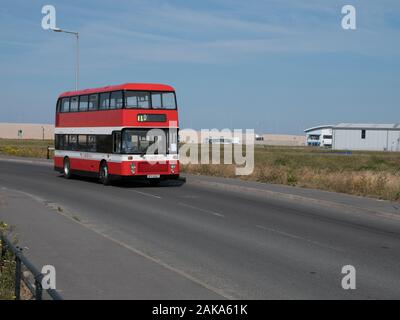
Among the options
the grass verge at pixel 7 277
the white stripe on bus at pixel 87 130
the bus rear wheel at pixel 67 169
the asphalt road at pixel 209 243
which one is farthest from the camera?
the bus rear wheel at pixel 67 169

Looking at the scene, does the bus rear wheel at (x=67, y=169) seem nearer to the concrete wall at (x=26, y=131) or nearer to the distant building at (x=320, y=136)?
the distant building at (x=320, y=136)

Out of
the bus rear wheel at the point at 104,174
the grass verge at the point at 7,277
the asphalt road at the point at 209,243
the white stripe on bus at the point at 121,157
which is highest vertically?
the white stripe on bus at the point at 121,157

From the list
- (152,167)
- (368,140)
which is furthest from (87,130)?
(368,140)

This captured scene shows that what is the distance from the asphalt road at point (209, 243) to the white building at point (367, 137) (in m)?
71.5

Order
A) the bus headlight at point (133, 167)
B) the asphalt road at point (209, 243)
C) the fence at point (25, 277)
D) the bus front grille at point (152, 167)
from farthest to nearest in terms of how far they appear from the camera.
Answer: the bus front grille at point (152, 167) < the bus headlight at point (133, 167) < the asphalt road at point (209, 243) < the fence at point (25, 277)

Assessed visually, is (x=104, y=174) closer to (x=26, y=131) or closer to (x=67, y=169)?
(x=67, y=169)

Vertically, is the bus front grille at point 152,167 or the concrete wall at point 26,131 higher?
the concrete wall at point 26,131

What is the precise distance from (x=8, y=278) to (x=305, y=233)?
765 centimetres

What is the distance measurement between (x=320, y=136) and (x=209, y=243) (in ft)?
416

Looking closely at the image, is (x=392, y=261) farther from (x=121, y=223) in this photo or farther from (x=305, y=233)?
(x=121, y=223)

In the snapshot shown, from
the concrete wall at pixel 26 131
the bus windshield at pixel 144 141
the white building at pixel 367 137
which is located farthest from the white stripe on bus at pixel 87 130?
the concrete wall at pixel 26 131

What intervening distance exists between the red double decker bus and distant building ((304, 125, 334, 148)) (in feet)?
339

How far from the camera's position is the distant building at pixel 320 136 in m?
131

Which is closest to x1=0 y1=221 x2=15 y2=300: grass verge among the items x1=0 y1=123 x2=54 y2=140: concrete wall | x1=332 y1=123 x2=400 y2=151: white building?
x1=332 y1=123 x2=400 y2=151: white building
